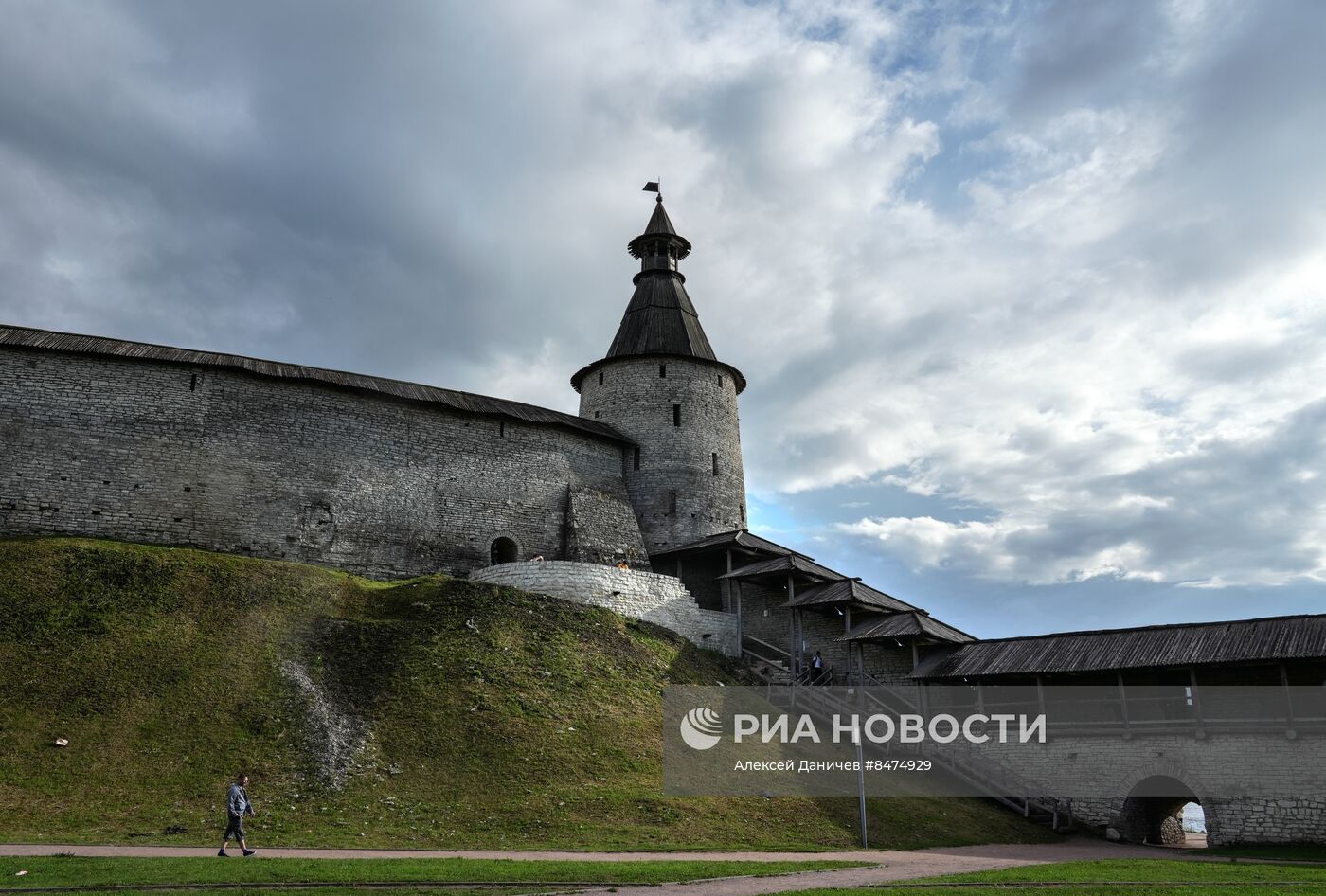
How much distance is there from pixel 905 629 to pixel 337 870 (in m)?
15.6

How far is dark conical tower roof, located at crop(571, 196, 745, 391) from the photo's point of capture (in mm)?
35875

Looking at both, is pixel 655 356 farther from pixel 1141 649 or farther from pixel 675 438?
pixel 1141 649

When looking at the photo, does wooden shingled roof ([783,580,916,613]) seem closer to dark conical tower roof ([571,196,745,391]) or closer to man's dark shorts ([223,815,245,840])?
dark conical tower roof ([571,196,745,391])

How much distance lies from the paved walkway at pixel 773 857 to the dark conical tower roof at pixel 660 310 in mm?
22566

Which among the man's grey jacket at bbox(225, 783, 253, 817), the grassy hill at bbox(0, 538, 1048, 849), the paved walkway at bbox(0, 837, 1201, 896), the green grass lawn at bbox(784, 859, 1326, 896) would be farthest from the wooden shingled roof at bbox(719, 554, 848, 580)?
the man's grey jacket at bbox(225, 783, 253, 817)

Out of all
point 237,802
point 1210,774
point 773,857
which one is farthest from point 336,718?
point 1210,774

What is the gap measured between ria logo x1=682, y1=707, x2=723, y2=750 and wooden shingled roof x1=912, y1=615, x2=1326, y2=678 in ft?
18.0

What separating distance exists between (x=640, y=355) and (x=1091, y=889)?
87.1 ft

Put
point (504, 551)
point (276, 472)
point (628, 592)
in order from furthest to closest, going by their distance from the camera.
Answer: point (504, 551)
point (276, 472)
point (628, 592)

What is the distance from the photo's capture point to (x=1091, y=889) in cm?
1079

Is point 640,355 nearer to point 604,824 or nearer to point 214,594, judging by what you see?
point 214,594

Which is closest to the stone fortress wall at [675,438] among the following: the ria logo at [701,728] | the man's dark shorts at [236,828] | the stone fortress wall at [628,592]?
the stone fortress wall at [628,592]

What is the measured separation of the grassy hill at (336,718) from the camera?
14570mm

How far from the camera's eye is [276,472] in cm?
2611
